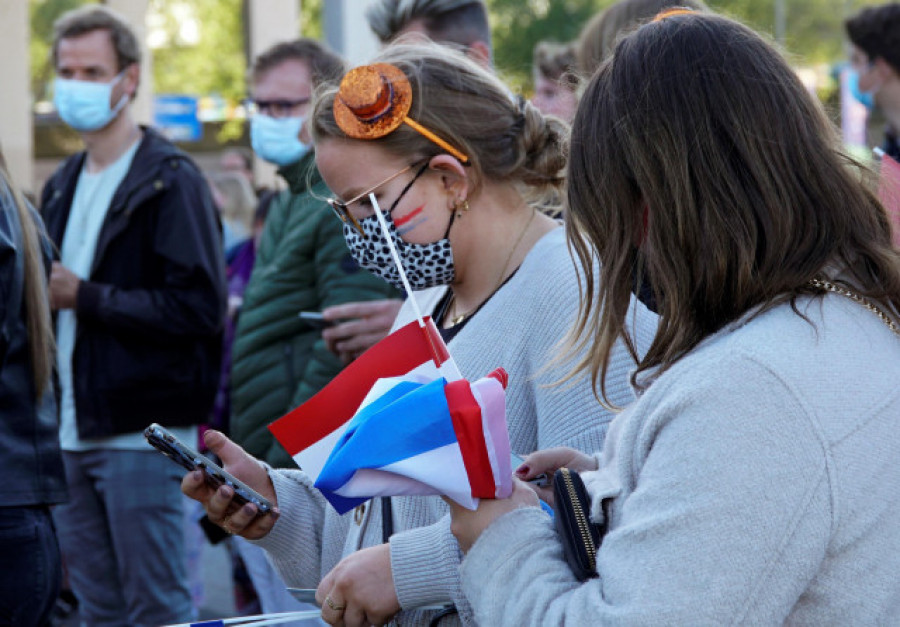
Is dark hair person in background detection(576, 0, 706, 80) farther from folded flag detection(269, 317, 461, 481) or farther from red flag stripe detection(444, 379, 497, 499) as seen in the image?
red flag stripe detection(444, 379, 497, 499)

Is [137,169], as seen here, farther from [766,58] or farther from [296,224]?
[766,58]

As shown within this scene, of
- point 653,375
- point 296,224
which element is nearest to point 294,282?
point 296,224

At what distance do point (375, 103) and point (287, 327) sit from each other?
1.57 m

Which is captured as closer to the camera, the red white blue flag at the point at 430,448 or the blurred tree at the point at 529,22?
the red white blue flag at the point at 430,448

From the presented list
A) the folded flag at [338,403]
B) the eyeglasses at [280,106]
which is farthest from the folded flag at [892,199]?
the eyeglasses at [280,106]

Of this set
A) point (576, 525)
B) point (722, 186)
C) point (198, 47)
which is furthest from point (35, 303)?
point (198, 47)

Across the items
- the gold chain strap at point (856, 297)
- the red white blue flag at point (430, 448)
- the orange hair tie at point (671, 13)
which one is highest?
the orange hair tie at point (671, 13)

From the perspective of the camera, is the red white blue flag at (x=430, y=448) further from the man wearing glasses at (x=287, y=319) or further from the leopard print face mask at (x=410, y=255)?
the man wearing glasses at (x=287, y=319)

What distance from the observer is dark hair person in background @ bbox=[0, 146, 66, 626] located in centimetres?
286

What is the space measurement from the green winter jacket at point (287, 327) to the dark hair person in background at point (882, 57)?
7.37 ft

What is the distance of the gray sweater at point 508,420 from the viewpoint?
1.88m

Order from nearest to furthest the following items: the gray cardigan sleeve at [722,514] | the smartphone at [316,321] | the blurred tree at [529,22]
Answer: the gray cardigan sleeve at [722,514] → the smartphone at [316,321] → the blurred tree at [529,22]

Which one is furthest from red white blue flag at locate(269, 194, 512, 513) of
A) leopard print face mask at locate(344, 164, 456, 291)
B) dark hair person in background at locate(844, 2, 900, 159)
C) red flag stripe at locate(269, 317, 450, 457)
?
dark hair person in background at locate(844, 2, 900, 159)

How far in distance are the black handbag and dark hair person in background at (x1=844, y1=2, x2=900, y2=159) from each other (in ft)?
11.2
